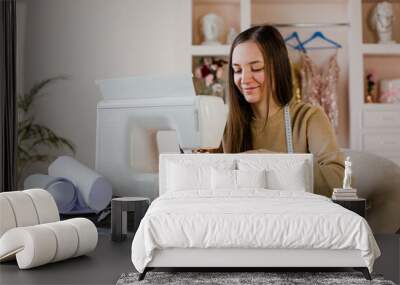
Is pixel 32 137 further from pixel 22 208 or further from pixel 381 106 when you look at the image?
pixel 381 106

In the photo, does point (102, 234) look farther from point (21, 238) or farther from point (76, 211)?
point (21, 238)

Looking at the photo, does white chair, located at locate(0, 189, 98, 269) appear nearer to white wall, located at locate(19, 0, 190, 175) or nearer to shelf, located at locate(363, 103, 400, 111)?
white wall, located at locate(19, 0, 190, 175)

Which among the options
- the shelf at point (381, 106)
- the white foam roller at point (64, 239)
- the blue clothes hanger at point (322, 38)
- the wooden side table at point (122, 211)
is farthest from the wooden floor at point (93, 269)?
the blue clothes hanger at point (322, 38)

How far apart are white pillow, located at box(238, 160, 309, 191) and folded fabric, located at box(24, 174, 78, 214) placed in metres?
1.41

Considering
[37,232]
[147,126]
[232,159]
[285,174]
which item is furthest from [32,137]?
[285,174]

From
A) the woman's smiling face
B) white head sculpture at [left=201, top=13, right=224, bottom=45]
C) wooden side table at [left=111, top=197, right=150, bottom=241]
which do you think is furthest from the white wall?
wooden side table at [left=111, top=197, right=150, bottom=241]

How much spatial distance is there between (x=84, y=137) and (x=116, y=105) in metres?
0.86

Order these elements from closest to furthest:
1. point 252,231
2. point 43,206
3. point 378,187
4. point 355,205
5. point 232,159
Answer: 1. point 252,231
2. point 43,206
3. point 355,205
4. point 232,159
5. point 378,187

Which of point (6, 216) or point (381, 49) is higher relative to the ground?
point (381, 49)

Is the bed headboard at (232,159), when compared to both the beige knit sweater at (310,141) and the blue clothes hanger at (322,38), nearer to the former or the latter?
the beige knit sweater at (310,141)

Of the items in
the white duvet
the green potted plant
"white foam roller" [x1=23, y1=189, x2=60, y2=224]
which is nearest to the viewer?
the white duvet

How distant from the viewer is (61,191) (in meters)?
4.88

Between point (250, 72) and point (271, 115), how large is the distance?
377 millimetres

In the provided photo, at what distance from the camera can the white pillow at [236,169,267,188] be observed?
4.22 m
